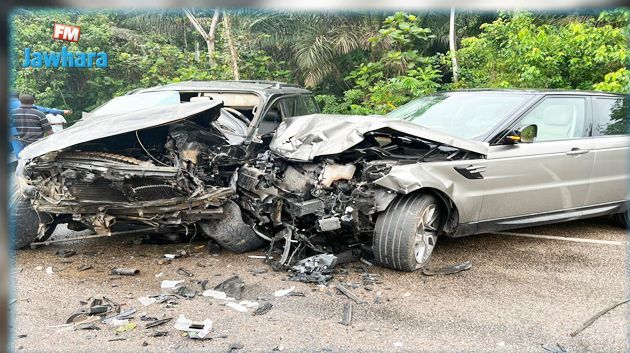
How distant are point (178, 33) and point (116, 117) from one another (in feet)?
48.0

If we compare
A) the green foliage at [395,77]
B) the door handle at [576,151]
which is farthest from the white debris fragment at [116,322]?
the green foliage at [395,77]

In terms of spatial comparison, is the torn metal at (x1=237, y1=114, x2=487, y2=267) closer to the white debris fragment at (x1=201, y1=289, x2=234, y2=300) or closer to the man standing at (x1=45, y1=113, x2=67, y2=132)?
the white debris fragment at (x1=201, y1=289, x2=234, y2=300)

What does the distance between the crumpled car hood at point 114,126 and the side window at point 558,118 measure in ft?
10.7

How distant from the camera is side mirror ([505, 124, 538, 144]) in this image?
4.64 m

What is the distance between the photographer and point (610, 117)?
18.1 ft

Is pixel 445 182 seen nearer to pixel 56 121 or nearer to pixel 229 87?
pixel 229 87

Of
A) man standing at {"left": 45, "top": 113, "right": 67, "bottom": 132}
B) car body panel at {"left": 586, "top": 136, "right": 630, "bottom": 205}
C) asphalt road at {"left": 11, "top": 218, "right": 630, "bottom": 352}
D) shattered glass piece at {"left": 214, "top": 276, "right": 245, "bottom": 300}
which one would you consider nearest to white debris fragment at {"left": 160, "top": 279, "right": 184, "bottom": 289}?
asphalt road at {"left": 11, "top": 218, "right": 630, "bottom": 352}

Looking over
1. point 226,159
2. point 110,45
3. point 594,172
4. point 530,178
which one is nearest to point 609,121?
point 594,172

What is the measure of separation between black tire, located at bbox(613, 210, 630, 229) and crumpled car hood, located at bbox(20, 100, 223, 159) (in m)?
4.91

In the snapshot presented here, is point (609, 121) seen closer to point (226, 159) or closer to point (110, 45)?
point (226, 159)

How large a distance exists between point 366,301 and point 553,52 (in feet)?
23.4

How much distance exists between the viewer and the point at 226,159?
15.9 feet

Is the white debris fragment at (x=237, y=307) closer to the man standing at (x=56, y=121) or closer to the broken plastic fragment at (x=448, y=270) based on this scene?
the broken plastic fragment at (x=448, y=270)

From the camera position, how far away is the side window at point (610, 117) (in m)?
5.39
